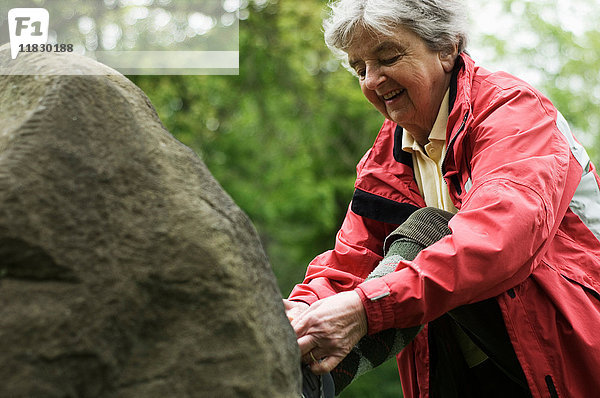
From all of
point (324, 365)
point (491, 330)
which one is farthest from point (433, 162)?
point (324, 365)

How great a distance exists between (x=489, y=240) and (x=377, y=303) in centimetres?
38

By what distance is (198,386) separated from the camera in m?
1.72

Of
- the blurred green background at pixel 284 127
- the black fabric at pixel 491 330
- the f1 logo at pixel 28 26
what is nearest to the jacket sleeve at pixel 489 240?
the black fabric at pixel 491 330

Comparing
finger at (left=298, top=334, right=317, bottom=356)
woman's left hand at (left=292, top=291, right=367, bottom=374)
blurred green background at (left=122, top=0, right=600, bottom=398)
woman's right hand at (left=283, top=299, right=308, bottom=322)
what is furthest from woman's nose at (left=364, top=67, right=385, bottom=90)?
blurred green background at (left=122, top=0, right=600, bottom=398)

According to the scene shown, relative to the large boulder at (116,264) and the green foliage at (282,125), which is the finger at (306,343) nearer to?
the large boulder at (116,264)

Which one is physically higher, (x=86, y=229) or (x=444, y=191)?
(x=86, y=229)

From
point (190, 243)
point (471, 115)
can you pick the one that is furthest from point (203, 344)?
point (471, 115)

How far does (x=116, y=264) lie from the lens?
1.71 meters

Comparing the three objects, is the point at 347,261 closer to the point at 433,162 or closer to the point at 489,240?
the point at 433,162

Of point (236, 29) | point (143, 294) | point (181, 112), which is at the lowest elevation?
point (181, 112)

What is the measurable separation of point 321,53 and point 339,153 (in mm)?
2000

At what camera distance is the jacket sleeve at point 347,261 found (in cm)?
282

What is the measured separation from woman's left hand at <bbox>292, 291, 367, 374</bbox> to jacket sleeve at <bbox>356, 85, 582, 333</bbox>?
0.14 ft

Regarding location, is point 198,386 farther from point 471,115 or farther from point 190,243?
point 471,115
